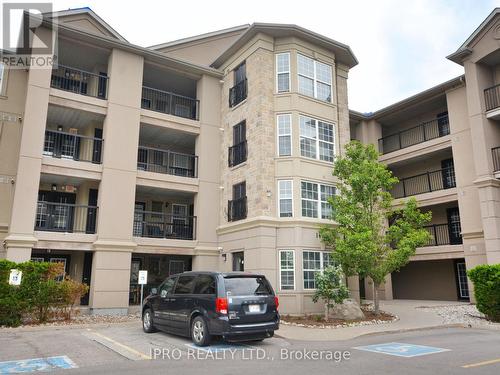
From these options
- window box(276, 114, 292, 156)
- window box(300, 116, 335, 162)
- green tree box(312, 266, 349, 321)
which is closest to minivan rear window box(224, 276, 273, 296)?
green tree box(312, 266, 349, 321)

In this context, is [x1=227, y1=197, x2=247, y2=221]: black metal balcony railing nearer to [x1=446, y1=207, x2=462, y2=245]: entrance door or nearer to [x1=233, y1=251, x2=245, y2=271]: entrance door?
[x1=233, y1=251, x2=245, y2=271]: entrance door

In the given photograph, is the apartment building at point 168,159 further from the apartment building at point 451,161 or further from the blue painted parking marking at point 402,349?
the blue painted parking marking at point 402,349

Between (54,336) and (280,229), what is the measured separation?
9031mm

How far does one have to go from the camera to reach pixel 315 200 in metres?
18.2

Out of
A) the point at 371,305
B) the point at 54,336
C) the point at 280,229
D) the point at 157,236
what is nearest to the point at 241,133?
the point at 280,229

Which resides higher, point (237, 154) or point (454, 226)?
point (237, 154)

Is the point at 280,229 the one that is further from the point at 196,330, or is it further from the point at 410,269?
the point at 410,269

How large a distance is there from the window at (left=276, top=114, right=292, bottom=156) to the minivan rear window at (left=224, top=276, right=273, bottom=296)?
27.7ft

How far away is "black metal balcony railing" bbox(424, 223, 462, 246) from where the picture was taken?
23.1 metres

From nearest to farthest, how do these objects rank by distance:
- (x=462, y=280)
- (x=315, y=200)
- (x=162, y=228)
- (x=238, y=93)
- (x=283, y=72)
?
(x=315, y=200) < (x=283, y=72) < (x=238, y=93) < (x=162, y=228) < (x=462, y=280)

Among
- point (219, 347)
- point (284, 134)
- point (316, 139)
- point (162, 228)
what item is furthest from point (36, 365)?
point (316, 139)

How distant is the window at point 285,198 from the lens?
17.6 meters

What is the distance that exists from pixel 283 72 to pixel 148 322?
12205mm

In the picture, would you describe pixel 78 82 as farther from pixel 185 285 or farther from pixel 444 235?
pixel 444 235
